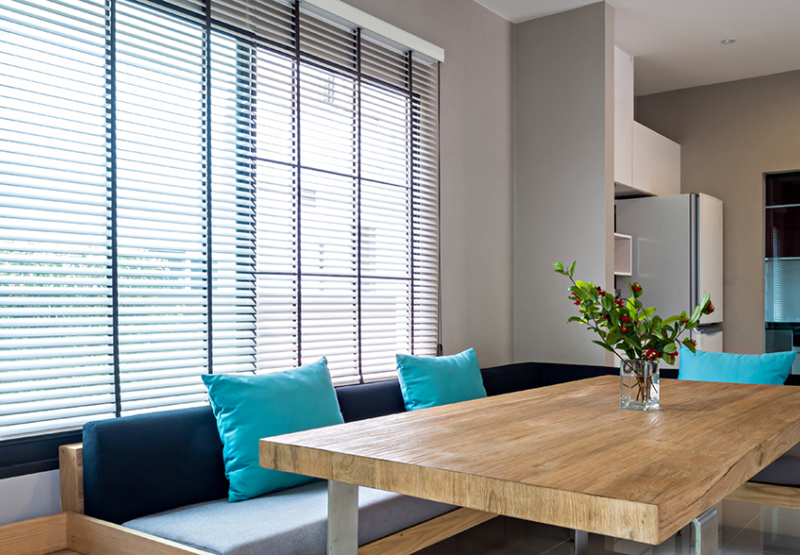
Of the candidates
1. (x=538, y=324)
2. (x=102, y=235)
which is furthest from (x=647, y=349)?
(x=538, y=324)

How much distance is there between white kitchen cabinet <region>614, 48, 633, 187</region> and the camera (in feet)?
14.9

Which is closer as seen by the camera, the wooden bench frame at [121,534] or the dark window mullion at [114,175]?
the wooden bench frame at [121,534]

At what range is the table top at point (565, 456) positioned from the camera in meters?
1.06

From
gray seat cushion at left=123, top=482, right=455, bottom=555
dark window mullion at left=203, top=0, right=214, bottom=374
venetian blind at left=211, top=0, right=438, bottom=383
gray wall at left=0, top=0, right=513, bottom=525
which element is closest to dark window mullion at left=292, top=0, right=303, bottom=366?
venetian blind at left=211, top=0, right=438, bottom=383

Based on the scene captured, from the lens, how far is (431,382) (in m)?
3.03

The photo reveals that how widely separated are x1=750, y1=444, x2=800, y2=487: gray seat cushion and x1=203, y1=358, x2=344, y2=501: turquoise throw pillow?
1.89 m

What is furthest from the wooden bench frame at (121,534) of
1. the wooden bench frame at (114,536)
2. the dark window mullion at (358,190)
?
the dark window mullion at (358,190)

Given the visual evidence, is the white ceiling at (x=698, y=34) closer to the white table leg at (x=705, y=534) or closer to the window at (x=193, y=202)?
the window at (x=193, y=202)

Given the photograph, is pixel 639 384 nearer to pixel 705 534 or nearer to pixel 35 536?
pixel 705 534

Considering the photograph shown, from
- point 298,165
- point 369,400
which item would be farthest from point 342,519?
point 298,165

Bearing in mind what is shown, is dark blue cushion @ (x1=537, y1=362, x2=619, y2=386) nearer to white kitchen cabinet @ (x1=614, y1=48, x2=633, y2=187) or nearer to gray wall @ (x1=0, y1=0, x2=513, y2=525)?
gray wall @ (x1=0, y1=0, x2=513, y2=525)

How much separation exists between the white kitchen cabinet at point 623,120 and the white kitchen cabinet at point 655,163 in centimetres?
13

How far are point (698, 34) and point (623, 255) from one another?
5.04 feet

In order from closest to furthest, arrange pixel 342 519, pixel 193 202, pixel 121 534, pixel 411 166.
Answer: pixel 342 519 → pixel 121 534 → pixel 193 202 → pixel 411 166
